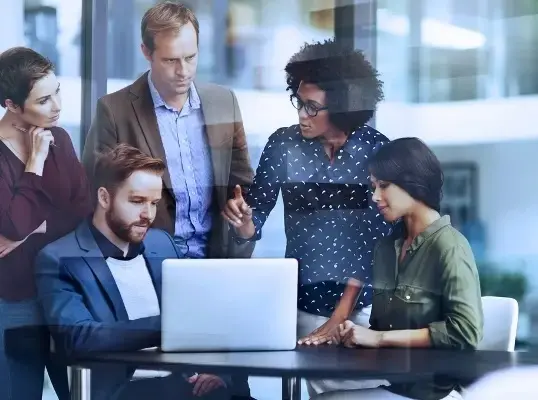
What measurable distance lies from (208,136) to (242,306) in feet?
1.62

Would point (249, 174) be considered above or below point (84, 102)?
below

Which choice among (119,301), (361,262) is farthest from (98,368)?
→ (361,262)

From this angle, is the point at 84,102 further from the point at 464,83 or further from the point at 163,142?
the point at 464,83

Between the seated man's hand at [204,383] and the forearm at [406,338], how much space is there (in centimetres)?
47

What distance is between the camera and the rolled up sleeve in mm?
2230

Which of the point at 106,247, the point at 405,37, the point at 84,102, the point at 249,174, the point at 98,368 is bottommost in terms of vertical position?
the point at 98,368

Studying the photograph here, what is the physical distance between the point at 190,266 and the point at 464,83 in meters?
0.88

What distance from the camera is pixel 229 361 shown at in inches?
93.0

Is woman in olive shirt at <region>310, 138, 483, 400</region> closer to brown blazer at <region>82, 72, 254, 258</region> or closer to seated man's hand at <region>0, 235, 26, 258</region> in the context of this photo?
brown blazer at <region>82, 72, 254, 258</region>

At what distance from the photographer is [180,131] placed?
97.8 inches

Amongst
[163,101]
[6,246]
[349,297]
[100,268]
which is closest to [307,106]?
[163,101]

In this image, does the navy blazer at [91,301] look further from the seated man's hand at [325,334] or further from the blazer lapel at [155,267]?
the seated man's hand at [325,334]

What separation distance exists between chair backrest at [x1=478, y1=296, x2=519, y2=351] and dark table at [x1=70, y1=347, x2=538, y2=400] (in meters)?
0.03

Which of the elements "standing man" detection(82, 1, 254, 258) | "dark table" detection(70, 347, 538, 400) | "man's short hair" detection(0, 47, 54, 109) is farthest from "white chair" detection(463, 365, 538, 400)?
"man's short hair" detection(0, 47, 54, 109)
